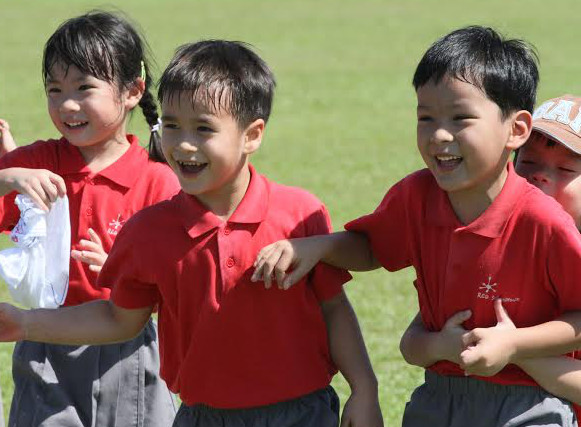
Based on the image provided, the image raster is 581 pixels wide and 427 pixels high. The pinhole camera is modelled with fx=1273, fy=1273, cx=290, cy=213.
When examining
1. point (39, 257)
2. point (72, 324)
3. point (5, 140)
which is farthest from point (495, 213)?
point (5, 140)

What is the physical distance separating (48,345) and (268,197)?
3.40 ft

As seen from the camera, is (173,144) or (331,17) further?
(331,17)

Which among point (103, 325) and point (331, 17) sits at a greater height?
point (331, 17)

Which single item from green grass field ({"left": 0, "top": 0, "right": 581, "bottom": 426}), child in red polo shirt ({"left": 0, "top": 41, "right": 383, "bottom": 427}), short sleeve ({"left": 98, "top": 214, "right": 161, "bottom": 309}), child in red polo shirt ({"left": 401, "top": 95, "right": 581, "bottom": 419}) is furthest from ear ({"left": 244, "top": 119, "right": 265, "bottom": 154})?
green grass field ({"left": 0, "top": 0, "right": 581, "bottom": 426})

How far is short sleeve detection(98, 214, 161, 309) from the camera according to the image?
324 cm

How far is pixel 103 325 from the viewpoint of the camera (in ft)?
11.1

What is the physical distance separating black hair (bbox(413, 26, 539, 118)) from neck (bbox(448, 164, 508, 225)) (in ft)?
→ 0.54

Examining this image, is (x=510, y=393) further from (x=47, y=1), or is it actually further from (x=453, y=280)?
(x=47, y=1)

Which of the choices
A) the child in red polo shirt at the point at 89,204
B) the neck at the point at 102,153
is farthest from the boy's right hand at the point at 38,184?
the neck at the point at 102,153

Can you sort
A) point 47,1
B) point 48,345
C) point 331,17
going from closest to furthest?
point 48,345
point 331,17
point 47,1

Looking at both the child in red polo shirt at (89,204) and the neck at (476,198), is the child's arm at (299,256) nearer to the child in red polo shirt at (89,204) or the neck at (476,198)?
the neck at (476,198)

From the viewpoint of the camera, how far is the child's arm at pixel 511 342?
9.48 feet

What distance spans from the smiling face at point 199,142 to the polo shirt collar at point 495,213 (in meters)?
0.54

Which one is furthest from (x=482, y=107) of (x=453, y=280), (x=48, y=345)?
(x=48, y=345)
